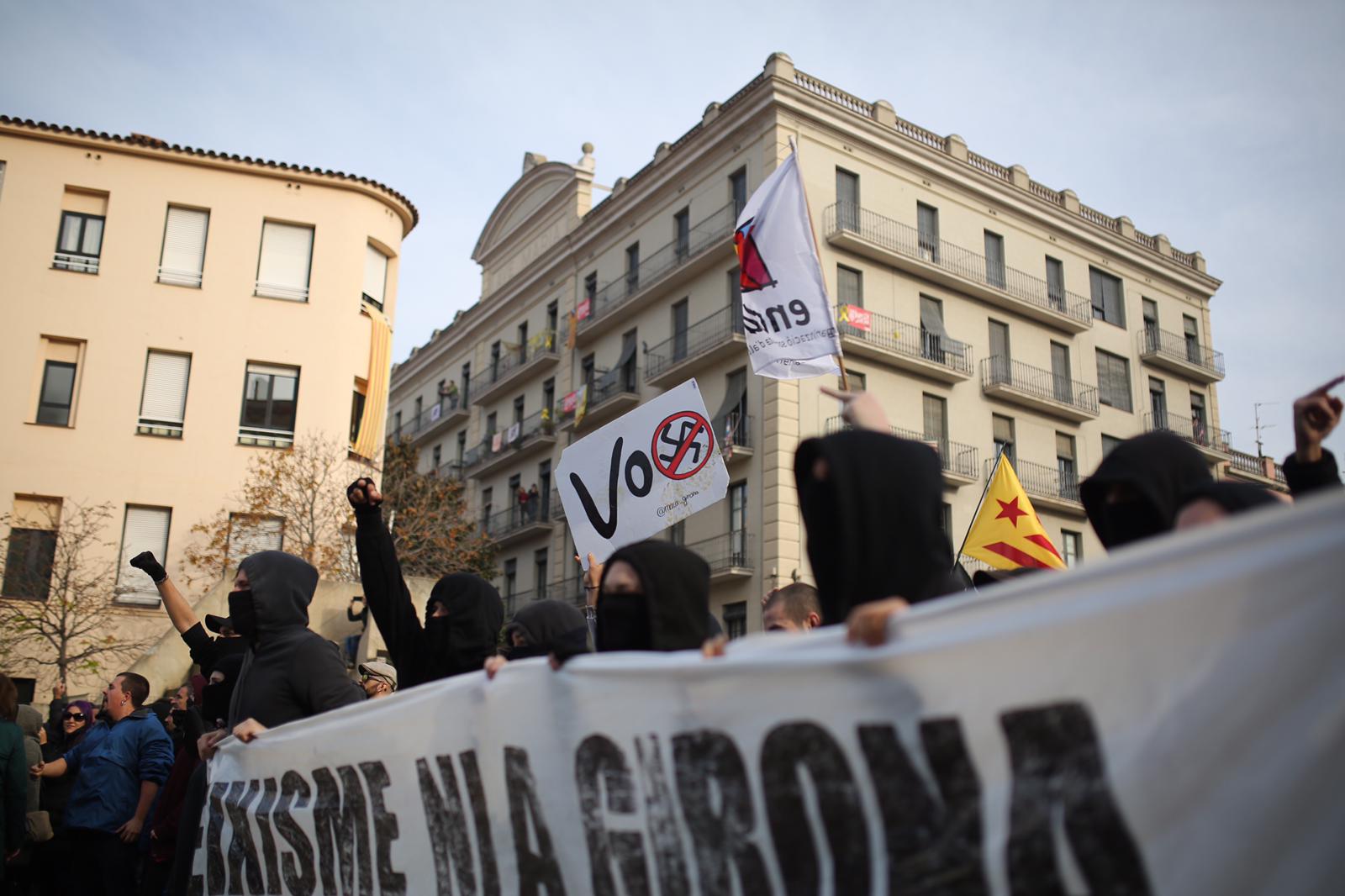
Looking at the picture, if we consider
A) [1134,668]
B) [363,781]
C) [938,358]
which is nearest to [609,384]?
[938,358]

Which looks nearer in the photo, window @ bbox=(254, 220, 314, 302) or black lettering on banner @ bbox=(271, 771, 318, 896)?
black lettering on banner @ bbox=(271, 771, 318, 896)

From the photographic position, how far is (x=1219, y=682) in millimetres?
2141

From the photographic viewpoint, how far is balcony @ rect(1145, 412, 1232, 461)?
36.7m

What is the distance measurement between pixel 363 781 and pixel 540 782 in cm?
117

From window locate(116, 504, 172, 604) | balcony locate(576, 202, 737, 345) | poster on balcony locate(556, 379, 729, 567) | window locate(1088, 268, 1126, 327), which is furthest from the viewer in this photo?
window locate(1088, 268, 1126, 327)

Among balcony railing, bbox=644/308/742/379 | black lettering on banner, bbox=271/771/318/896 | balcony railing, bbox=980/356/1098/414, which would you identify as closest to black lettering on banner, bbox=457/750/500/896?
black lettering on banner, bbox=271/771/318/896

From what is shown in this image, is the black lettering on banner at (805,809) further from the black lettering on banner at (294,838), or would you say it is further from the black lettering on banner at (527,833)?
the black lettering on banner at (294,838)

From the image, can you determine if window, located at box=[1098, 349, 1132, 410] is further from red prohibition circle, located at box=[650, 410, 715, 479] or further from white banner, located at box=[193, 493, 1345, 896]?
white banner, located at box=[193, 493, 1345, 896]

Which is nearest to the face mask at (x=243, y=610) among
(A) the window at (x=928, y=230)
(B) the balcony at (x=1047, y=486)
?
(B) the balcony at (x=1047, y=486)

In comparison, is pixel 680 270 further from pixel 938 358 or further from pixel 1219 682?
pixel 1219 682

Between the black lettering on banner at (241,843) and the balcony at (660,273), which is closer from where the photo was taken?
the black lettering on banner at (241,843)

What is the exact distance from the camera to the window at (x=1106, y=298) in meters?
36.1

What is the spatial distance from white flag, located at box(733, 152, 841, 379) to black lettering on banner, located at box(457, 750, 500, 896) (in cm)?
401

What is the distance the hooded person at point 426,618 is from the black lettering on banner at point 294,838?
23.1 inches
